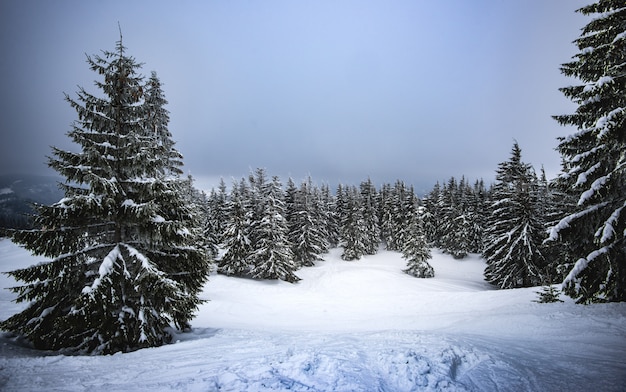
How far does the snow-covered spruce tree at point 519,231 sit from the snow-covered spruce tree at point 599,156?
670 inches

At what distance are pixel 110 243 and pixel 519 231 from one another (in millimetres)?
32534

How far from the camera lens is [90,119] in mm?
9773

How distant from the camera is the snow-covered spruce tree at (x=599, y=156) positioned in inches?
369

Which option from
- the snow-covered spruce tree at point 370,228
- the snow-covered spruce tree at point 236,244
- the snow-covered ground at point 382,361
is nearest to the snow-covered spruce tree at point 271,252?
the snow-covered spruce tree at point 236,244

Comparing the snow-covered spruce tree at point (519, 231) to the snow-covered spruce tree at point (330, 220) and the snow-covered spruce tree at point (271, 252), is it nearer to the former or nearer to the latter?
the snow-covered spruce tree at point (271, 252)

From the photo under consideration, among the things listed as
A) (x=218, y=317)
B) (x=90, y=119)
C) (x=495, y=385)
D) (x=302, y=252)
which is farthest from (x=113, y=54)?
(x=302, y=252)

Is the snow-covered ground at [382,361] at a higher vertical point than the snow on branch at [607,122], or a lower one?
lower

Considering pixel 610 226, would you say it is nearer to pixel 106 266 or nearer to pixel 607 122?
pixel 607 122

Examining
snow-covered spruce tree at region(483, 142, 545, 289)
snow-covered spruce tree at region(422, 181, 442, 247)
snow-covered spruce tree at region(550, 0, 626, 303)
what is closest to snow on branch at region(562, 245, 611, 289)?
snow-covered spruce tree at region(550, 0, 626, 303)

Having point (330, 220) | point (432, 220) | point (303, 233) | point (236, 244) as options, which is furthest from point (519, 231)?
point (330, 220)

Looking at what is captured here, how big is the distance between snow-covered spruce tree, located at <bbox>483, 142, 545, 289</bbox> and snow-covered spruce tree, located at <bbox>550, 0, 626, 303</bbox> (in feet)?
55.8

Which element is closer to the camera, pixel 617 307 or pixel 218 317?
pixel 617 307

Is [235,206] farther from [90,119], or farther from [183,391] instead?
[183,391]

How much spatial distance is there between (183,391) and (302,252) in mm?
39506
